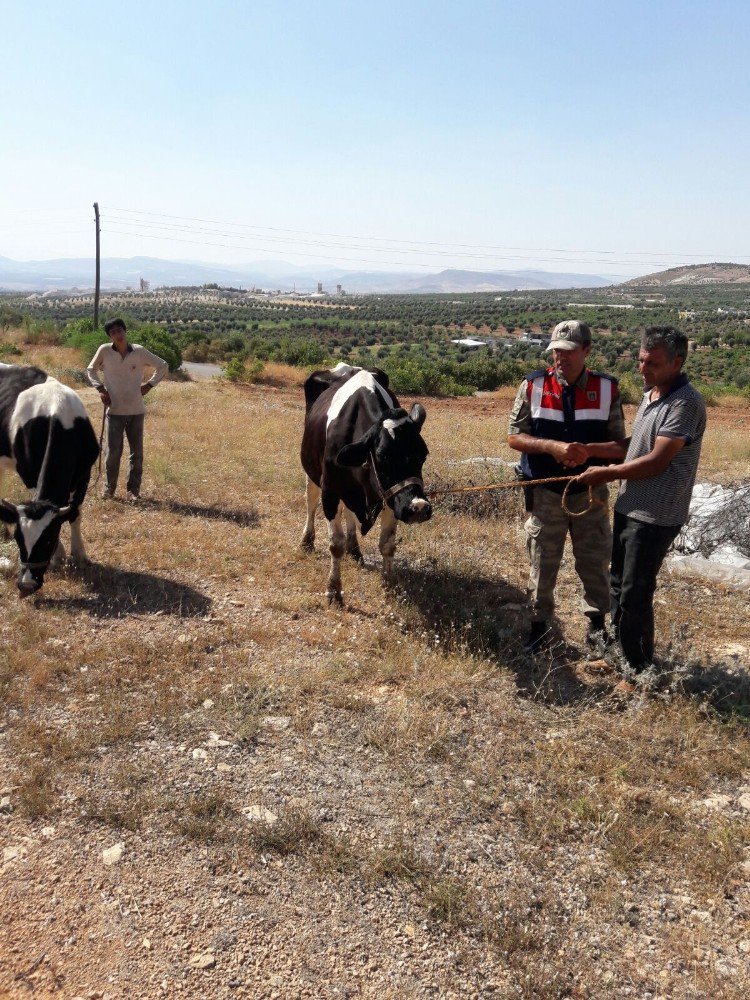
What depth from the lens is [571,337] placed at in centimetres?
450

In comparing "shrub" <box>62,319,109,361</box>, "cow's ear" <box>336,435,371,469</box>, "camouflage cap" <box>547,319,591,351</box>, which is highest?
"shrub" <box>62,319,109,361</box>

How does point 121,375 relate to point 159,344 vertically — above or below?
below

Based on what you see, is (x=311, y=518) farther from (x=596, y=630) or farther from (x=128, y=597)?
(x=596, y=630)

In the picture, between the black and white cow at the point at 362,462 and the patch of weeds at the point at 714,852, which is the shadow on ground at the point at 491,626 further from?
the patch of weeds at the point at 714,852

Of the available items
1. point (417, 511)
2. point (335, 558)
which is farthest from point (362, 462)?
point (335, 558)

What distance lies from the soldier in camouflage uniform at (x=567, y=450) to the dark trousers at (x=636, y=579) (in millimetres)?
203

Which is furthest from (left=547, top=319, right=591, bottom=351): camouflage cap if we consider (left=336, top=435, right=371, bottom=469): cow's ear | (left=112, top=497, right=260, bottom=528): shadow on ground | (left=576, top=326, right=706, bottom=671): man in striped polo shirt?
(left=112, top=497, right=260, bottom=528): shadow on ground

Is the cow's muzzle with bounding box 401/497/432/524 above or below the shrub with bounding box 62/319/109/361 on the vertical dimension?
below

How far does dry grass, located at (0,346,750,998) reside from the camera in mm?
3135

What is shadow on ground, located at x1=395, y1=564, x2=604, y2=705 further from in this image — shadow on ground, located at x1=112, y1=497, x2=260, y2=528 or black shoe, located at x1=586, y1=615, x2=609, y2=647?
shadow on ground, located at x1=112, y1=497, x2=260, y2=528

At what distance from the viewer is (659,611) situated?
604 centimetres

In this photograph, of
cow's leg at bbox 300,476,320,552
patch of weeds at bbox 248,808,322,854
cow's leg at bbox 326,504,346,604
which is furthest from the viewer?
cow's leg at bbox 300,476,320,552

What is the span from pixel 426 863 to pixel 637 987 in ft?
3.19

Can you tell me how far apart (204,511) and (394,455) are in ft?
13.5
